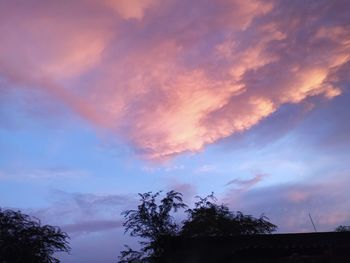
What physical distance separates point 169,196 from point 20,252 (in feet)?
62.7

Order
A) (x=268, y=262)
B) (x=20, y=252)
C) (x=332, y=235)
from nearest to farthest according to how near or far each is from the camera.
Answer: (x=268, y=262) → (x=332, y=235) → (x=20, y=252)

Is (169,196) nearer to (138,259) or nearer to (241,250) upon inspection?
(138,259)

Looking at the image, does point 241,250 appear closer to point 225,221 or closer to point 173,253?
point 173,253

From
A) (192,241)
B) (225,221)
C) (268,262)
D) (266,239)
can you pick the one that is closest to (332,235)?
(266,239)

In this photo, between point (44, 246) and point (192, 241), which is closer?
point (192, 241)

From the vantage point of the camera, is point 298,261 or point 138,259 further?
point 138,259

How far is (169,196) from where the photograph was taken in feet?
165

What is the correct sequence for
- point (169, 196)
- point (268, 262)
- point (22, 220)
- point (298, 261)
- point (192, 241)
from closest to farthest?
1. point (298, 261)
2. point (268, 262)
3. point (192, 241)
4. point (22, 220)
5. point (169, 196)

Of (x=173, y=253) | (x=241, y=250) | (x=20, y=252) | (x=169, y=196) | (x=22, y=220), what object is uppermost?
(x=169, y=196)

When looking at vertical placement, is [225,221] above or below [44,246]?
above

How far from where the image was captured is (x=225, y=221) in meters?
52.0

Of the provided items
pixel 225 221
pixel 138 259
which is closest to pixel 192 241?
pixel 138 259

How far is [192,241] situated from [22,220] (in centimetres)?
1699

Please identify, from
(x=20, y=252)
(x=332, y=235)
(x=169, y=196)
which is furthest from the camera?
(x=169, y=196)
